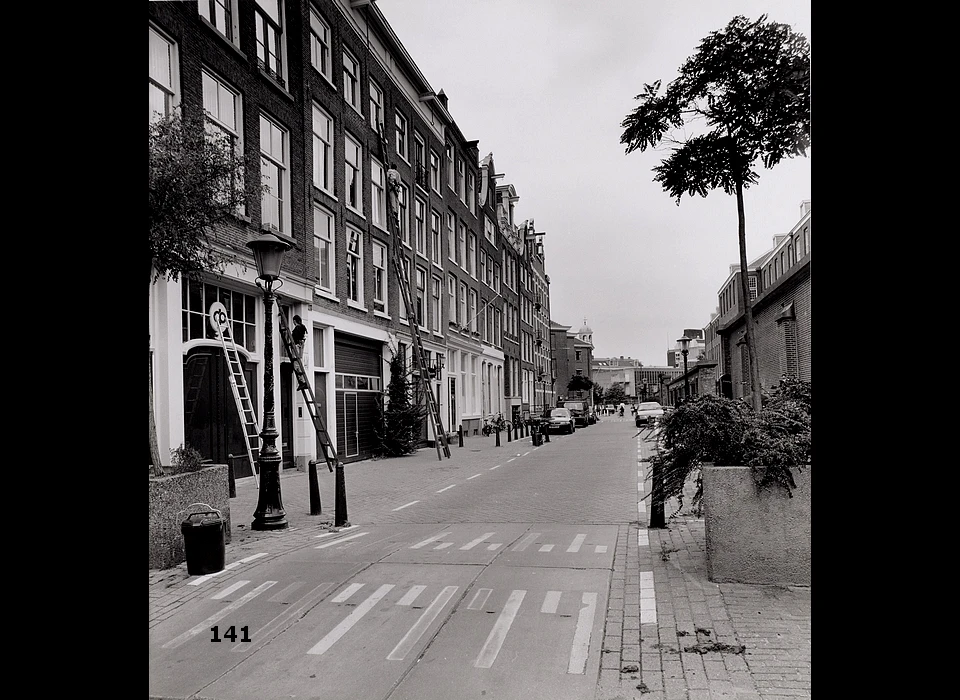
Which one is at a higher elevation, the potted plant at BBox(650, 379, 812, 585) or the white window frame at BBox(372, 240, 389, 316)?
the white window frame at BBox(372, 240, 389, 316)

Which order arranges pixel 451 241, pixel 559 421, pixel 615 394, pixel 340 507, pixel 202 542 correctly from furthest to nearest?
pixel 615 394
pixel 559 421
pixel 451 241
pixel 340 507
pixel 202 542

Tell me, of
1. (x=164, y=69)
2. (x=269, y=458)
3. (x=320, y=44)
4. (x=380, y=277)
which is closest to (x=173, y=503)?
(x=269, y=458)

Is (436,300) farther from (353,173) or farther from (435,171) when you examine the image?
(353,173)

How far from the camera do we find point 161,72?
1339 cm

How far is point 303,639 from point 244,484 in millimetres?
10820

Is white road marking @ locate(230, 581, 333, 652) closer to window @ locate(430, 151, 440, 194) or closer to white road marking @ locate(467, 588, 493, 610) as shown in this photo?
white road marking @ locate(467, 588, 493, 610)

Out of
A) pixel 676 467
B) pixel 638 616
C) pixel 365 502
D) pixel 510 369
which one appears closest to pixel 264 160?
pixel 365 502

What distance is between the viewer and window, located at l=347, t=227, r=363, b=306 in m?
22.3

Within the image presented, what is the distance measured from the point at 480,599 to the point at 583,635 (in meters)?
1.11

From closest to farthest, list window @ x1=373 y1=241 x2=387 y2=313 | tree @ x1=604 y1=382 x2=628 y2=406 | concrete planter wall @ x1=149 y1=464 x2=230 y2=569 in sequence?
concrete planter wall @ x1=149 y1=464 x2=230 y2=569
window @ x1=373 y1=241 x2=387 y2=313
tree @ x1=604 y1=382 x2=628 y2=406

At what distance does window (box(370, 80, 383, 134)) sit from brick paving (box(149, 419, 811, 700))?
53.2 feet

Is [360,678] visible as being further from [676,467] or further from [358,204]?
[358,204]

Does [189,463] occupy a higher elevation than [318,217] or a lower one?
lower

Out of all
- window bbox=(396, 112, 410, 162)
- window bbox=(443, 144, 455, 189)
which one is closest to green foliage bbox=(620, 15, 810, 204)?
window bbox=(396, 112, 410, 162)
